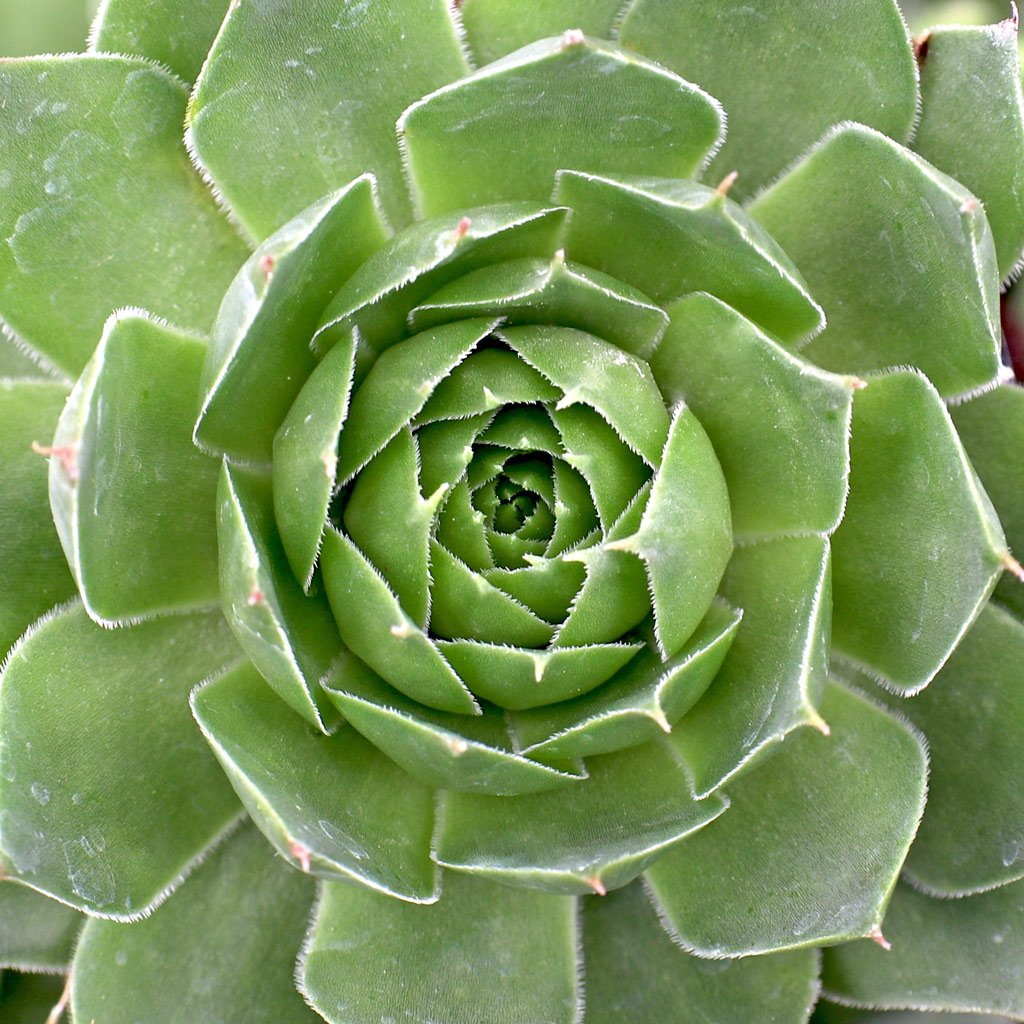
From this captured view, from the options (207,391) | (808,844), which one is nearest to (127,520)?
(207,391)

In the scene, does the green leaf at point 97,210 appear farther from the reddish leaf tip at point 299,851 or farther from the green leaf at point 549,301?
the reddish leaf tip at point 299,851

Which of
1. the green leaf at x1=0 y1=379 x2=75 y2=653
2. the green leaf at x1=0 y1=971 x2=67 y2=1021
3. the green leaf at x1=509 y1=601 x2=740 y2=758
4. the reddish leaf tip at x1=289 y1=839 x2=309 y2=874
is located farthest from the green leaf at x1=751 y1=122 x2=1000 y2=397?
the green leaf at x1=0 y1=971 x2=67 y2=1021

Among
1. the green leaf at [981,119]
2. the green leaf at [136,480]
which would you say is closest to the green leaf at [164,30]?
the green leaf at [136,480]

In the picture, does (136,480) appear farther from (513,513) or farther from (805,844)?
(805,844)

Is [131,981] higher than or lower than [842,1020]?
higher

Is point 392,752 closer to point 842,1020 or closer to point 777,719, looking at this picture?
point 777,719

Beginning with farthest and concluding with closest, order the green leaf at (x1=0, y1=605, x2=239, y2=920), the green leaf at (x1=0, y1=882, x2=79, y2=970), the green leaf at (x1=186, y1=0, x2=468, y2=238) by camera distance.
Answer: the green leaf at (x1=0, y1=882, x2=79, y2=970)
the green leaf at (x1=186, y1=0, x2=468, y2=238)
the green leaf at (x1=0, y1=605, x2=239, y2=920)

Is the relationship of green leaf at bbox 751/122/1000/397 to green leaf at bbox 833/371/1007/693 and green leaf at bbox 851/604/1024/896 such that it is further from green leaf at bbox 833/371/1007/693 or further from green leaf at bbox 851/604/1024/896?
green leaf at bbox 851/604/1024/896
